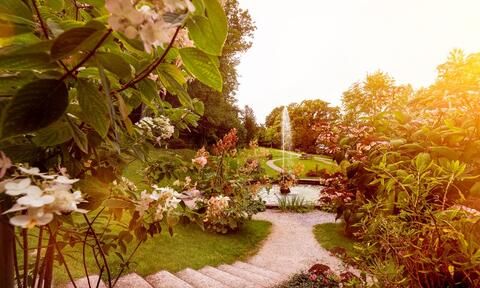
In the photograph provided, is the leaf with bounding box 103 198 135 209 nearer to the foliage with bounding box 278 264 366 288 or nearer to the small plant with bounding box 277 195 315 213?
the foliage with bounding box 278 264 366 288

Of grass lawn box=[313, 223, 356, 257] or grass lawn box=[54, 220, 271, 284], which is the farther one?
grass lawn box=[313, 223, 356, 257]

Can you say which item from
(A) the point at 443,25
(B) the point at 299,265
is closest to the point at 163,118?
(B) the point at 299,265

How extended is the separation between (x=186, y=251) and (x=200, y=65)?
5.12 metres

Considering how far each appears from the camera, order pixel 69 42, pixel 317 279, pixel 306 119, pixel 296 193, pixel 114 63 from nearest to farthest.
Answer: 1. pixel 69 42
2. pixel 114 63
3. pixel 317 279
4. pixel 296 193
5. pixel 306 119

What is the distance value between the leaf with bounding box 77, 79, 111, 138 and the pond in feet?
27.8

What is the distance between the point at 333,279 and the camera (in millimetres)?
3438

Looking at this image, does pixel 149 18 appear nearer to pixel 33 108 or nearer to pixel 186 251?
pixel 33 108

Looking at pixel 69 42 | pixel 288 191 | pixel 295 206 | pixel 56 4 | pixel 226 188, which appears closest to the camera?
pixel 69 42

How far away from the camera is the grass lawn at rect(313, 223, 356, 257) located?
6.03m

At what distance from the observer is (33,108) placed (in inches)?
14.7

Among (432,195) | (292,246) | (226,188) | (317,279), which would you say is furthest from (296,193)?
(432,195)

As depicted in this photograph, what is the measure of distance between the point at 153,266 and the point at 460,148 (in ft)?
12.3

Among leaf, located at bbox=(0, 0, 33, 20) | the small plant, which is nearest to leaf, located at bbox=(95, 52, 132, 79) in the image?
leaf, located at bbox=(0, 0, 33, 20)

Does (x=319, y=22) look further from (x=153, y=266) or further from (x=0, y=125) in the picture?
(x=0, y=125)
